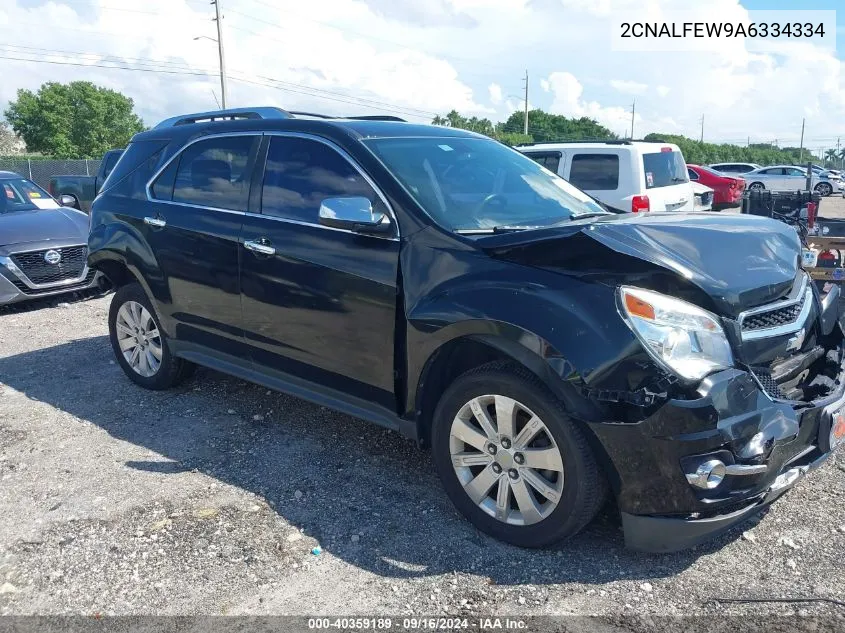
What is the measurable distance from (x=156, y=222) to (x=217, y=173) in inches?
25.6

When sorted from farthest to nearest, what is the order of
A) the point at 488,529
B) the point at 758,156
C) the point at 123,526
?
the point at 758,156
the point at 123,526
the point at 488,529

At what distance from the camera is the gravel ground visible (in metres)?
2.90

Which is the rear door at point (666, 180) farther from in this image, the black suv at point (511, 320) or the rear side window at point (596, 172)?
the black suv at point (511, 320)

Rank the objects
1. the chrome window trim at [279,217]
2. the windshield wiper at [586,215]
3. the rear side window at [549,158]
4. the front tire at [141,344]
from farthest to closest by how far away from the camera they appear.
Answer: the rear side window at [549,158] → the front tire at [141,344] → the windshield wiper at [586,215] → the chrome window trim at [279,217]

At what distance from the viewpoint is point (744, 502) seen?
2.87 metres

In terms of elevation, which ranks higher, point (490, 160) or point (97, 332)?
point (490, 160)

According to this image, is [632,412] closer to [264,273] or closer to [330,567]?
[330,567]

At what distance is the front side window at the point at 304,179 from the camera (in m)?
3.83

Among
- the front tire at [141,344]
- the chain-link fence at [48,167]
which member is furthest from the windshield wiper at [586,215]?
the chain-link fence at [48,167]

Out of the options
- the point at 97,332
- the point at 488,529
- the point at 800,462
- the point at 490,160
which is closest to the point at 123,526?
the point at 488,529

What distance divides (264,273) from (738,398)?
258 cm

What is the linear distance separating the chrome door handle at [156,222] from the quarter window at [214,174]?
0.17m

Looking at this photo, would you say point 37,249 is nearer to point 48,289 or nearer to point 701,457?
point 48,289

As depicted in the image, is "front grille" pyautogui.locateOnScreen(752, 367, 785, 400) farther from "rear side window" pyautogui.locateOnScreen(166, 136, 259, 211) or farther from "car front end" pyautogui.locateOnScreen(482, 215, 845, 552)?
"rear side window" pyautogui.locateOnScreen(166, 136, 259, 211)
